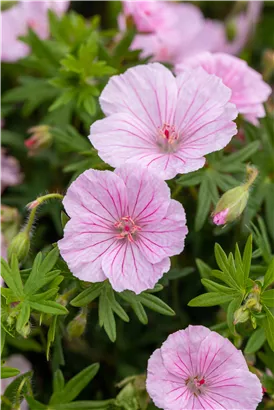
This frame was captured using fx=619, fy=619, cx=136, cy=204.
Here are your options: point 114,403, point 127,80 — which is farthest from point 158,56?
point 114,403

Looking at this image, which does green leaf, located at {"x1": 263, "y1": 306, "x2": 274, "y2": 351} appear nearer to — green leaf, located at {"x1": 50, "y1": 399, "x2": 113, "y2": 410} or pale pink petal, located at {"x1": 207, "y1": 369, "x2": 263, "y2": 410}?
pale pink petal, located at {"x1": 207, "y1": 369, "x2": 263, "y2": 410}

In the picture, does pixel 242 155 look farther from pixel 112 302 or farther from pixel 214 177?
pixel 112 302

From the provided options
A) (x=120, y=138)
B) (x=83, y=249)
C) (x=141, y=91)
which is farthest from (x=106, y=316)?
(x=141, y=91)

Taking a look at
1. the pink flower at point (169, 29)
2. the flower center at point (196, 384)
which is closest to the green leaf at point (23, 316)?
the flower center at point (196, 384)

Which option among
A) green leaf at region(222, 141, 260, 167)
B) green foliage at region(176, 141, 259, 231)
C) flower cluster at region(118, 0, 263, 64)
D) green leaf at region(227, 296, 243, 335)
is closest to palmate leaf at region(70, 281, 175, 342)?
green leaf at region(227, 296, 243, 335)

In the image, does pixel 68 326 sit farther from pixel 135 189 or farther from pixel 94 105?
pixel 94 105
